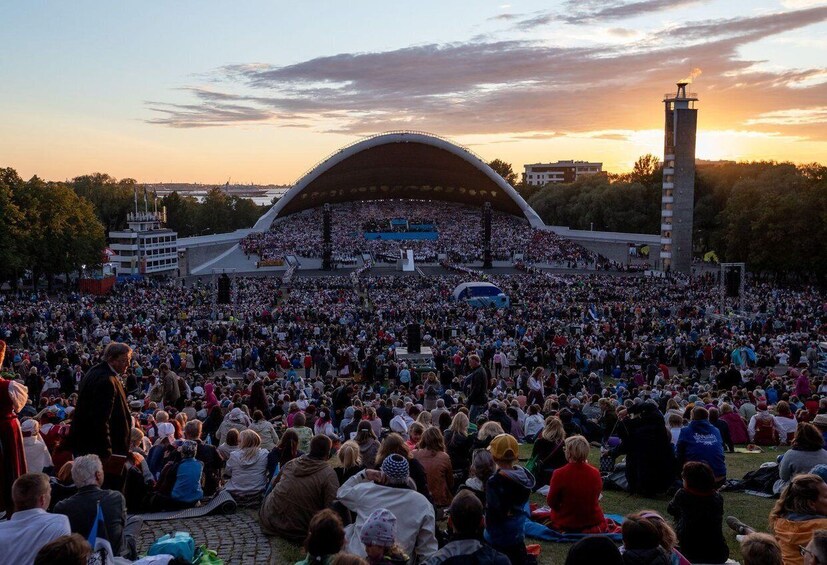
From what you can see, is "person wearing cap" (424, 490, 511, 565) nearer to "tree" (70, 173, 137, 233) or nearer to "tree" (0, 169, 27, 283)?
"tree" (0, 169, 27, 283)

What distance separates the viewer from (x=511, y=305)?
102ft

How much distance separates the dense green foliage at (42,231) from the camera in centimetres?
3772

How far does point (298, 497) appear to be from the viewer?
224 inches

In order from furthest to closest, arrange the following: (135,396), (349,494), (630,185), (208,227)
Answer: (208,227) → (630,185) → (135,396) → (349,494)

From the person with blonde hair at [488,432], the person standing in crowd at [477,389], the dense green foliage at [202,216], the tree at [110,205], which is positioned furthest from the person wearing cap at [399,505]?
the dense green foliage at [202,216]

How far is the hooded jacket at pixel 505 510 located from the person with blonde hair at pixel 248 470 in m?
2.71

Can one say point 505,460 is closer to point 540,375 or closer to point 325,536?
point 325,536

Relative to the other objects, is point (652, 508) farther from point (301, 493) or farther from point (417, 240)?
point (417, 240)

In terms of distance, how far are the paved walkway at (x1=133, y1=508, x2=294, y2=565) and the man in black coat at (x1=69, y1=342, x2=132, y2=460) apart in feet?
2.70

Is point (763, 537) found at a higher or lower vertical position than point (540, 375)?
higher

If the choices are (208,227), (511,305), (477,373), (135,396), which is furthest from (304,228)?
(477,373)

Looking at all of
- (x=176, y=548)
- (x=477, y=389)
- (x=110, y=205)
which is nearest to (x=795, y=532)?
(x=176, y=548)

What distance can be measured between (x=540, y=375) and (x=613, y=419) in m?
3.82

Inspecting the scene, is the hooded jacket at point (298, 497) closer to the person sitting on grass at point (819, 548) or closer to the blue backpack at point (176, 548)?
the blue backpack at point (176, 548)
